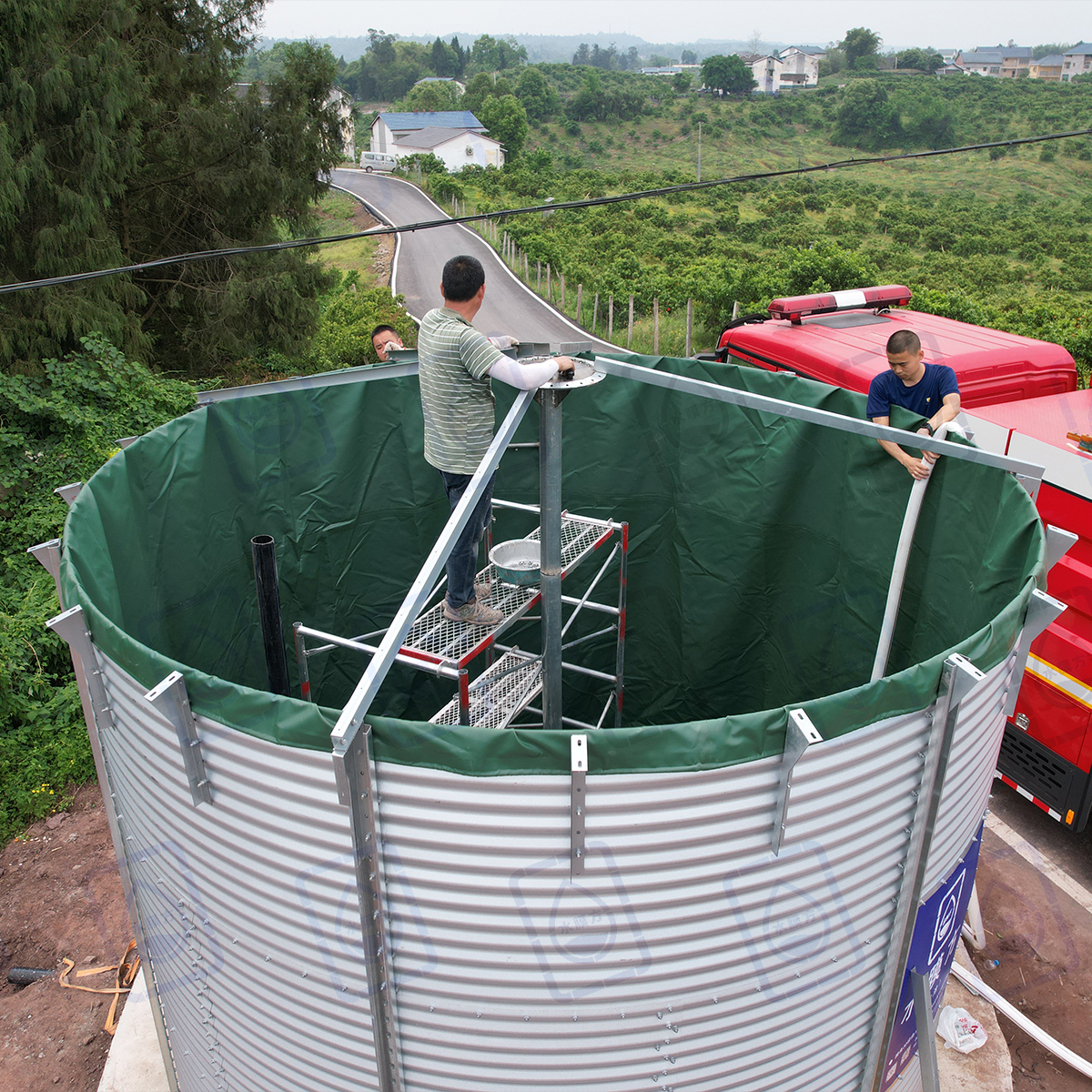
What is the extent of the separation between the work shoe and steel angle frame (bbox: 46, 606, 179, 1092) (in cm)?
197

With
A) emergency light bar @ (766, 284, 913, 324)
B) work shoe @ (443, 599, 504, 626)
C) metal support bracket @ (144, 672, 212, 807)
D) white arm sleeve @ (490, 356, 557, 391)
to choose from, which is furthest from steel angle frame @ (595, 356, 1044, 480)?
emergency light bar @ (766, 284, 913, 324)

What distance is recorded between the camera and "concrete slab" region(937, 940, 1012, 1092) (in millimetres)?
4930

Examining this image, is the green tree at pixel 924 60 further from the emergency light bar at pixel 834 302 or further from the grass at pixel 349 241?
the emergency light bar at pixel 834 302

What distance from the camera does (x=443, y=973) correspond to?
2.96 m

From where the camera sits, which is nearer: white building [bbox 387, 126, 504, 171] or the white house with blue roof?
white building [bbox 387, 126, 504, 171]

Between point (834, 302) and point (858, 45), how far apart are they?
158m

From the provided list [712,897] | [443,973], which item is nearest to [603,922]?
[712,897]

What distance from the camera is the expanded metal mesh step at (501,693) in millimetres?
5363

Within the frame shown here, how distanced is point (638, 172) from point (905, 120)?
3021 centimetres

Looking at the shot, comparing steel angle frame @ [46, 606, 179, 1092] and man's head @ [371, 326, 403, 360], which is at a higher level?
man's head @ [371, 326, 403, 360]

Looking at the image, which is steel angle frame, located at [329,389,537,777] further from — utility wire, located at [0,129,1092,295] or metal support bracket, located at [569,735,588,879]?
utility wire, located at [0,129,1092,295]

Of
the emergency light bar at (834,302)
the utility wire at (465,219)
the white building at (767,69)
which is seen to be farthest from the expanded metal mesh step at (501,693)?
the white building at (767,69)

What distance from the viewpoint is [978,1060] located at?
5070 millimetres

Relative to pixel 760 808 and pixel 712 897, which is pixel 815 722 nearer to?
pixel 760 808
